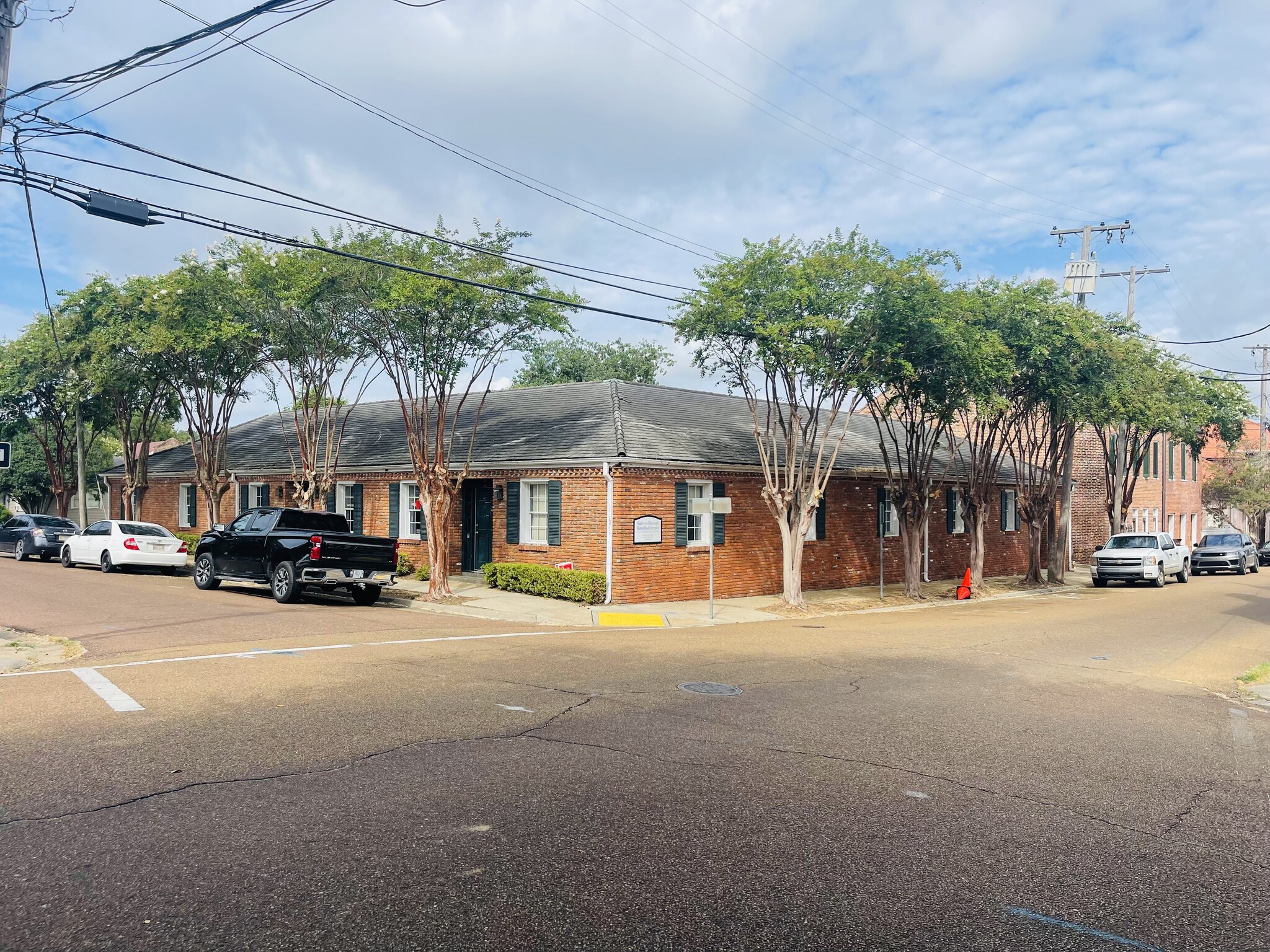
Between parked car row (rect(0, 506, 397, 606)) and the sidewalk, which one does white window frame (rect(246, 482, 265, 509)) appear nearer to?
parked car row (rect(0, 506, 397, 606))

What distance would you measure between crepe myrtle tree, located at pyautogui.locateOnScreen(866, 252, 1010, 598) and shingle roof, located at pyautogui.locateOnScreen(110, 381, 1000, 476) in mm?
2519

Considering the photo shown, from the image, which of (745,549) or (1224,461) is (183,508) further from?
(1224,461)

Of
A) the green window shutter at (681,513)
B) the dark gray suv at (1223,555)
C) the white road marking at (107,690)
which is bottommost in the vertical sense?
the dark gray suv at (1223,555)

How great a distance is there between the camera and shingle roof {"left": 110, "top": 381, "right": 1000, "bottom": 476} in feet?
71.9

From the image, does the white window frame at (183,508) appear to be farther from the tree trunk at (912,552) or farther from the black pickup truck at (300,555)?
the tree trunk at (912,552)

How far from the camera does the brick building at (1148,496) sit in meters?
43.3

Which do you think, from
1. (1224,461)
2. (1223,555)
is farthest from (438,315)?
(1224,461)

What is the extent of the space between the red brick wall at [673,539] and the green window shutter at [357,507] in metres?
0.18

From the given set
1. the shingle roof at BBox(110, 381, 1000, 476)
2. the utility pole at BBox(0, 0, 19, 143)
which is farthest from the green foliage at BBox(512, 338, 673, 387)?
the utility pole at BBox(0, 0, 19, 143)

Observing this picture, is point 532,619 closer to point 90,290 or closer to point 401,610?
point 401,610

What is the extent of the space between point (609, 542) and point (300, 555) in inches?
251

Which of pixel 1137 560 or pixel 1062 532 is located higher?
pixel 1062 532

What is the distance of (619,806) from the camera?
5664 mm

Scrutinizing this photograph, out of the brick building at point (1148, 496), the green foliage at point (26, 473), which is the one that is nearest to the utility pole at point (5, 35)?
the brick building at point (1148, 496)
